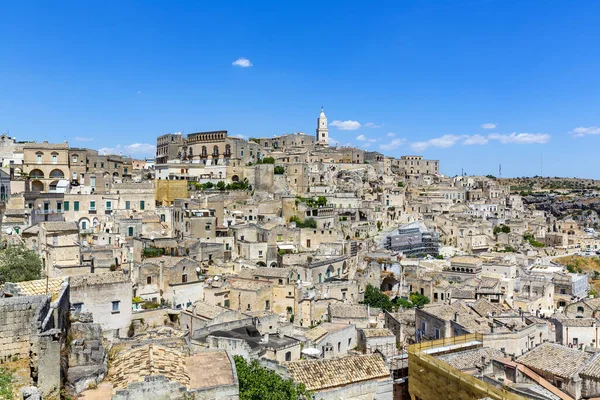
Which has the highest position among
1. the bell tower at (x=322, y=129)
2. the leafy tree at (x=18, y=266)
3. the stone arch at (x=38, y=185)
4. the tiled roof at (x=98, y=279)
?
the bell tower at (x=322, y=129)

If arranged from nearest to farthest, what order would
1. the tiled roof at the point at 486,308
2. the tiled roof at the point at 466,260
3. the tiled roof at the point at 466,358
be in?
the tiled roof at the point at 466,358 < the tiled roof at the point at 486,308 < the tiled roof at the point at 466,260

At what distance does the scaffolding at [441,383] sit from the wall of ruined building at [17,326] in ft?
24.5

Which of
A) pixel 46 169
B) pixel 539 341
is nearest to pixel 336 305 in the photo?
pixel 539 341

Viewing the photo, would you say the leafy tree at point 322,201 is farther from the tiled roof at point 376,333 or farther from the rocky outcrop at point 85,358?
the rocky outcrop at point 85,358

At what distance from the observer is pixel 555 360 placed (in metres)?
16.0

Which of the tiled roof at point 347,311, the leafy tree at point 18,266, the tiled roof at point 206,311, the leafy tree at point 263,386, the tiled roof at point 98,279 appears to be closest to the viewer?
the leafy tree at point 263,386

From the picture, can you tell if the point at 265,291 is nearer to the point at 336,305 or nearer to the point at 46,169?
the point at 336,305

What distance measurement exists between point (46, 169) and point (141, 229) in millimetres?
16373

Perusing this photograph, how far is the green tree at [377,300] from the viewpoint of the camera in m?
32.4

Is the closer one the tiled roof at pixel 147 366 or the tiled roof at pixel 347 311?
the tiled roof at pixel 147 366

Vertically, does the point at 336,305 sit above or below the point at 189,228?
below

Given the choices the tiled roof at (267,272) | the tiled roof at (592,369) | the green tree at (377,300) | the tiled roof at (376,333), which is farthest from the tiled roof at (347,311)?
the tiled roof at (592,369)

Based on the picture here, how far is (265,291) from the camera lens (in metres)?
27.9

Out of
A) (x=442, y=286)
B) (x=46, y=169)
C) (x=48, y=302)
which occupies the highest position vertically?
(x=46, y=169)
